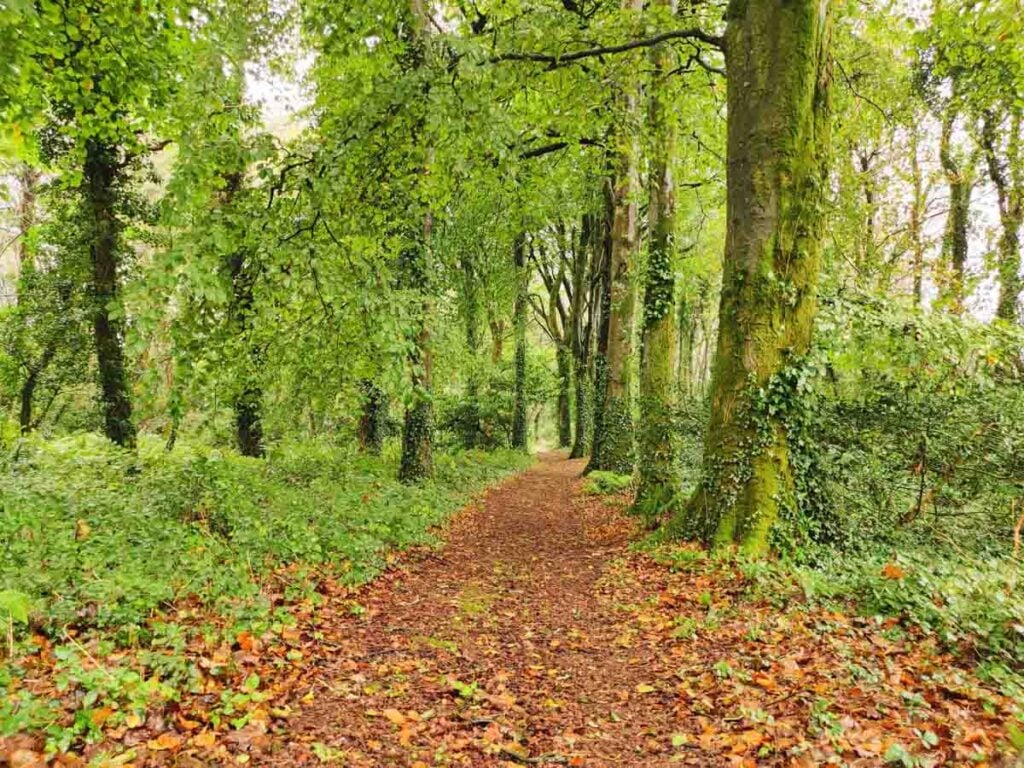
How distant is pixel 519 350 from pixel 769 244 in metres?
15.8

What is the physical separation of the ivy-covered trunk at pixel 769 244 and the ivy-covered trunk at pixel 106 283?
35.8ft

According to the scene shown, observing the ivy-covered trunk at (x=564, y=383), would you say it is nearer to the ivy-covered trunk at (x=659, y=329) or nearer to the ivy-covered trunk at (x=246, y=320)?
the ivy-covered trunk at (x=659, y=329)

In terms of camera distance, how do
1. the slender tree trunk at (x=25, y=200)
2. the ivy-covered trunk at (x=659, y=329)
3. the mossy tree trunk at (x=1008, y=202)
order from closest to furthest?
the ivy-covered trunk at (x=659, y=329) → the mossy tree trunk at (x=1008, y=202) → the slender tree trunk at (x=25, y=200)

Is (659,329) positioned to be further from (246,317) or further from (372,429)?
(372,429)

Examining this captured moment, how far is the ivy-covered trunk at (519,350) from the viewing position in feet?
72.7

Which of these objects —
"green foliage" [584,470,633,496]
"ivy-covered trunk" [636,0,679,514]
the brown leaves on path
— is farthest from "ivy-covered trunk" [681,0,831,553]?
"green foliage" [584,470,633,496]

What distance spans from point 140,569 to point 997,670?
625 centimetres

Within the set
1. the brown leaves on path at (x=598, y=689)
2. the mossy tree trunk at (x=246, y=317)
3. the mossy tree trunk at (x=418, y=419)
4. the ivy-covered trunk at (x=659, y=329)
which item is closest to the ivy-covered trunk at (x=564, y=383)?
the mossy tree trunk at (x=418, y=419)

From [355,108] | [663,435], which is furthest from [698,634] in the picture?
[355,108]

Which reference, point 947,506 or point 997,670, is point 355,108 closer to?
point 997,670

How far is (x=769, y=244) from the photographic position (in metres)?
6.38

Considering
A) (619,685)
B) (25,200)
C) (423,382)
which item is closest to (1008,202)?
(423,382)

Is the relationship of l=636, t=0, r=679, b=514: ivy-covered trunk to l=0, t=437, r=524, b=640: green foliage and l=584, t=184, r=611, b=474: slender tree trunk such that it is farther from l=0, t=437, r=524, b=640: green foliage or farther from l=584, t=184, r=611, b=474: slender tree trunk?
l=584, t=184, r=611, b=474: slender tree trunk

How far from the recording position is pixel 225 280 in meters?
5.73
